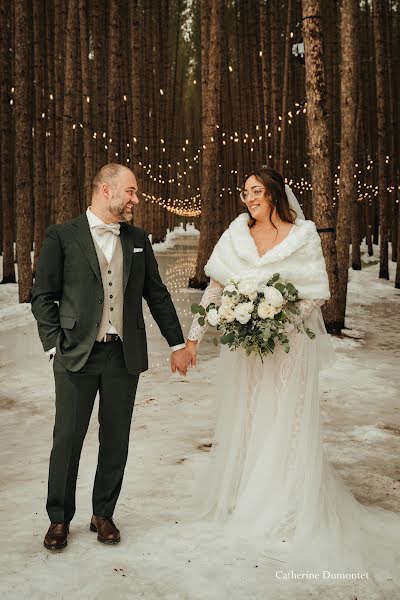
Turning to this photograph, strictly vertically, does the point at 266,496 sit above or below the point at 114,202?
below

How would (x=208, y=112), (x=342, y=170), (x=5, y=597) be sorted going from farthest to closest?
(x=208, y=112)
(x=342, y=170)
(x=5, y=597)

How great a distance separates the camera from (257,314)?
3447mm

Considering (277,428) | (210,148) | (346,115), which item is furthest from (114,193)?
(210,148)

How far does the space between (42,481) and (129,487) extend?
0.58 m

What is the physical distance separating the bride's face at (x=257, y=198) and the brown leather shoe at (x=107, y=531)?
1.82m

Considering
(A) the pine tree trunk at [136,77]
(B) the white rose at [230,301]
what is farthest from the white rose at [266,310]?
(A) the pine tree trunk at [136,77]

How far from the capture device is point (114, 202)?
3.27 m

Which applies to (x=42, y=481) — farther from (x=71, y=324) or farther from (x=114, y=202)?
(x=114, y=202)

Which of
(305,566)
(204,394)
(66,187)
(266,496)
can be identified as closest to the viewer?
(305,566)

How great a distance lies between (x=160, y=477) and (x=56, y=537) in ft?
3.78

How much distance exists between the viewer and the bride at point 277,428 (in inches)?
136

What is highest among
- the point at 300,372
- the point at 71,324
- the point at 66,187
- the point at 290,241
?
the point at 66,187

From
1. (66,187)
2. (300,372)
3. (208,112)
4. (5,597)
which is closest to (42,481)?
(5,597)

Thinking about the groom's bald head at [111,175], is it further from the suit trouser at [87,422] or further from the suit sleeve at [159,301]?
the suit trouser at [87,422]
